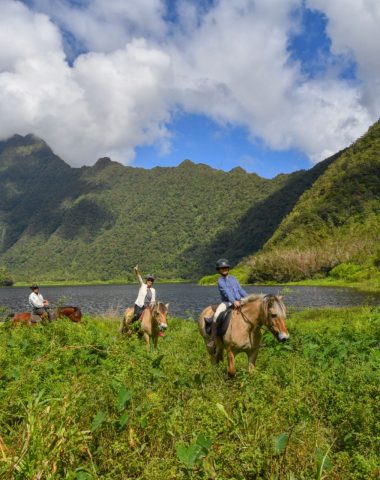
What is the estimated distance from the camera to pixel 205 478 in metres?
3.63

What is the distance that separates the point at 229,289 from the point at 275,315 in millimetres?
1720

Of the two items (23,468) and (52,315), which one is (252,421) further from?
(52,315)

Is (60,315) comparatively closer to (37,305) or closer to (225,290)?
(37,305)

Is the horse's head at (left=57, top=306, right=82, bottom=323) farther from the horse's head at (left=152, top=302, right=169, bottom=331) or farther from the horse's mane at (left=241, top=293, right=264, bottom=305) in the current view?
the horse's mane at (left=241, top=293, right=264, bottom=305)

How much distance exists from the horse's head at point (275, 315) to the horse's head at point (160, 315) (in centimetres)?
544

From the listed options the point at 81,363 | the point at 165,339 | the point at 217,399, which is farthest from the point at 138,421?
the point at 165,339

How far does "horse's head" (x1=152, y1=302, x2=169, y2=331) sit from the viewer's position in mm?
14961

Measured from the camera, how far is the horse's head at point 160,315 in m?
15.0

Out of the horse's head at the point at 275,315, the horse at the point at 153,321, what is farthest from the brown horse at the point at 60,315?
the horse's head at the point at 275,315

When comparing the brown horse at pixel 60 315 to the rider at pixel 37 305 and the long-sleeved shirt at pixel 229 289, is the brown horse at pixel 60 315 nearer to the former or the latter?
the rider at pixel 37 305

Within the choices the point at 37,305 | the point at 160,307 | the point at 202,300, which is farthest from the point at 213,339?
the point at 202,300

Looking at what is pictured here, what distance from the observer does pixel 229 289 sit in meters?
11.4

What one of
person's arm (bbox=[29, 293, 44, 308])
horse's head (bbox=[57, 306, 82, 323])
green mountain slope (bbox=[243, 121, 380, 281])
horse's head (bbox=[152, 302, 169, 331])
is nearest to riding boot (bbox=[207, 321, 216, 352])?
horse's head (bbox=[152, 302, 169, 331])

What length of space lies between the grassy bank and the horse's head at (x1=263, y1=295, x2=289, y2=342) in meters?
0.84
